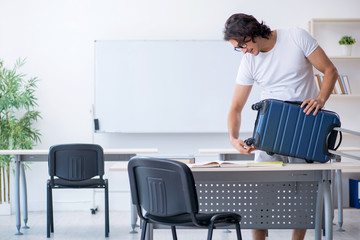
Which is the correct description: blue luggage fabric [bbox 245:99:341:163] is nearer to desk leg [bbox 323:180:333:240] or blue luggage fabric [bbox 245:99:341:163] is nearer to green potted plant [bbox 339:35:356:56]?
desk leg [bbox 323:180:333:240]

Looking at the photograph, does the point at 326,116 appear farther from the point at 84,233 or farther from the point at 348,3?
the point at 348,3

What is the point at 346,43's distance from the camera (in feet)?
19.5

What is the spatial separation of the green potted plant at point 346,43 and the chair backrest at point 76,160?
3.14m

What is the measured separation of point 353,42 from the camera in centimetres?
596

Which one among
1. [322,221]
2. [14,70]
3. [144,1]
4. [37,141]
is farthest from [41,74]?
[322,221]

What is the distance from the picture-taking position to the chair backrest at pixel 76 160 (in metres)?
4.41

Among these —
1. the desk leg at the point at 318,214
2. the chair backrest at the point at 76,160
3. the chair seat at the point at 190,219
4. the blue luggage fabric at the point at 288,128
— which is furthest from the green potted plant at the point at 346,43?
the chair seat at the point at 190,219

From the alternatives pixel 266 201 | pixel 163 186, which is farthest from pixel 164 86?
pixel 163 186

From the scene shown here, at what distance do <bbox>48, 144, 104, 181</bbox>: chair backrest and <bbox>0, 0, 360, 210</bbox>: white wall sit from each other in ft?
5.67

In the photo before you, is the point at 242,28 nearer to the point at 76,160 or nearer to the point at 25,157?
the point at 76,160

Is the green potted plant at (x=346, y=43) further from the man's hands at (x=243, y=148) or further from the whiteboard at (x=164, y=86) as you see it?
the man's hands at (x=243, y=148)

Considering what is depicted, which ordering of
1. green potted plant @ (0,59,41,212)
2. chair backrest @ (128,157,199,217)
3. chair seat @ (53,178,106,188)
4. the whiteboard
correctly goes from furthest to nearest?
the whiteboard, green potted plant @ (0,59,41,212), chair seat @ (53,178,106,188), chair backrest @ (128,157,199,217)

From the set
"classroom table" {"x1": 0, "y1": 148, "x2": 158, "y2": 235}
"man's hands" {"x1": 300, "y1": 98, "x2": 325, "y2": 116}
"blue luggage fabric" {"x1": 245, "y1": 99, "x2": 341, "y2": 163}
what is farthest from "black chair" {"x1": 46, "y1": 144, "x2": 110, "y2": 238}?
"man's hands" {"x1": 300, "y1": 98, "x2": 325, "y2": 116}

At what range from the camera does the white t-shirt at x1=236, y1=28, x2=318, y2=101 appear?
2.66m
